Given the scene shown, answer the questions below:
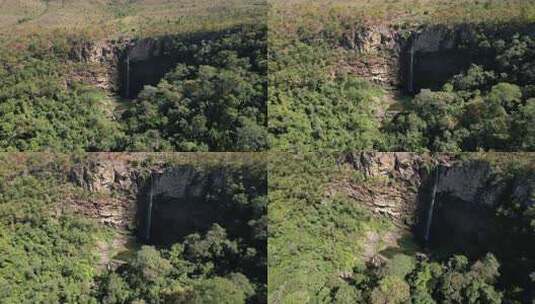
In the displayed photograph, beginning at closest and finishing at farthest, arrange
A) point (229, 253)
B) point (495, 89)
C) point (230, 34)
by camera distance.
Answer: point (495, 89) < point (229, 253) < point (230, 34)

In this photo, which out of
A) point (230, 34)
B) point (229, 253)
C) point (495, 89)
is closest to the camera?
point (495, 89)

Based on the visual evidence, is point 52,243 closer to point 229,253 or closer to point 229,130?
point 229,253

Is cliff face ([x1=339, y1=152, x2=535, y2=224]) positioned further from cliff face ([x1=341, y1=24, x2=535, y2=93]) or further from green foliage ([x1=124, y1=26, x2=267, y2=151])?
green foliage ([x1=124, y1=26, x2=267, y2=151])

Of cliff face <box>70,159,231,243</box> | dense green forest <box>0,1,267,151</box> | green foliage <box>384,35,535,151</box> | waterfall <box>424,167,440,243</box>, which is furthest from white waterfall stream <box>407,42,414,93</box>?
cliff face <box>70,159,231,243</box>

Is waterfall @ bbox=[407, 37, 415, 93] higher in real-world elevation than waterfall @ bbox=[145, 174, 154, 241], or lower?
higher

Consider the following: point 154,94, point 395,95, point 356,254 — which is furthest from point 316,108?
point 154,94

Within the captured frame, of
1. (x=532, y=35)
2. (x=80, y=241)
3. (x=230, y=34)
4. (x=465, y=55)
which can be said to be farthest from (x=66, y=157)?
(x=532, y=35)
